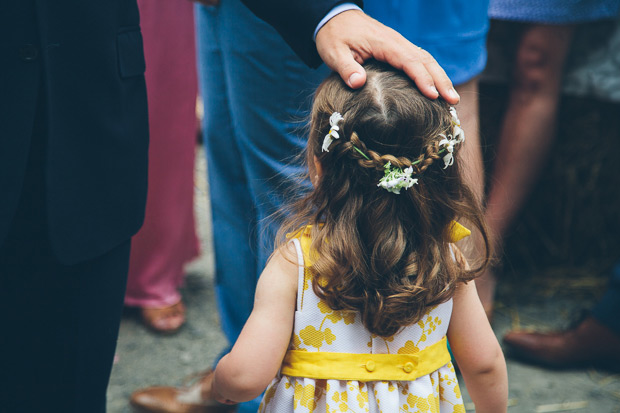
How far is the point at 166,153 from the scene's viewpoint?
256 centimetres

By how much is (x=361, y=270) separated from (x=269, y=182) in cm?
57

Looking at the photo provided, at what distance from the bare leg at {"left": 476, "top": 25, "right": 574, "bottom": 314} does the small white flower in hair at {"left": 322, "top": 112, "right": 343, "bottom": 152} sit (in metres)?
1.35

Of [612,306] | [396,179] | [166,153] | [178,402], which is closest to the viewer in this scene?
[396,179]

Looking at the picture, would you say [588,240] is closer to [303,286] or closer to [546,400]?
[546,400]

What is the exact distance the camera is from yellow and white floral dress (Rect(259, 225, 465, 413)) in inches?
47.9

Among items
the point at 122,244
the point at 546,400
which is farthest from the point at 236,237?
the point at 546,400

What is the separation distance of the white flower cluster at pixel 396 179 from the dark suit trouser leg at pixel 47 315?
2.04ft

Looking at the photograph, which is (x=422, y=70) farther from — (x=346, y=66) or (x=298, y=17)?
(x=298, y=17)

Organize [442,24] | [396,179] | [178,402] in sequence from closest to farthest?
[396,179] < [442,24] < [178,402]

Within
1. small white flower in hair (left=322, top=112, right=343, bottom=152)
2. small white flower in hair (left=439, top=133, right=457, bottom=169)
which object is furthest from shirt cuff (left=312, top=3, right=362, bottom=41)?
small white flower in hair (left=439, top=133, right=457, bottom=169)

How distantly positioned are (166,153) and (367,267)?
5.12 feet

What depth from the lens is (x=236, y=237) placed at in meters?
1.92

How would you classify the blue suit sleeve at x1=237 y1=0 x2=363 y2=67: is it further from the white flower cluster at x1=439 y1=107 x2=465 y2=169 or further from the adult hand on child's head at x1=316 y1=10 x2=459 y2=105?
the white flower cluster at x1=439 y1=107 x2=465 y2=169

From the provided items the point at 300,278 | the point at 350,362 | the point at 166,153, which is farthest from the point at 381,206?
the point at 166,153
